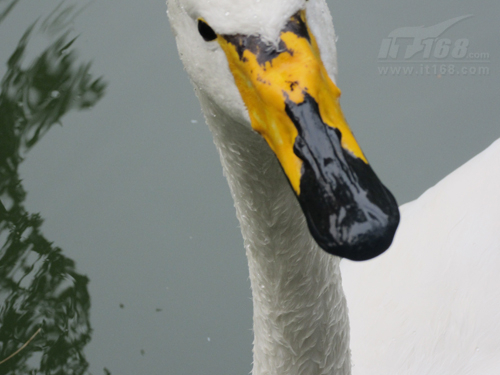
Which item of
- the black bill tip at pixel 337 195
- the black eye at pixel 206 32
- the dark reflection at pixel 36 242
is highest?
the black eye at pixel 206 32

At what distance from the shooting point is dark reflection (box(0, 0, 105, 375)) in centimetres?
435

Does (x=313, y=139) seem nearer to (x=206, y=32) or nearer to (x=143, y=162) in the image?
(x=206, y=32)

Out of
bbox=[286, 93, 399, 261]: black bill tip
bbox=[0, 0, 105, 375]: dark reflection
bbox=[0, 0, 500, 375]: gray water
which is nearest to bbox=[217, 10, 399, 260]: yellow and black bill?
bbox=[286, 93, 399, 261]: black bill tip

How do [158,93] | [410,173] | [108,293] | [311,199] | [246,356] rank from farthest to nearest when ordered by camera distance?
[158,93] < [410,173] < [108,293] < [246,356] < [311,199]

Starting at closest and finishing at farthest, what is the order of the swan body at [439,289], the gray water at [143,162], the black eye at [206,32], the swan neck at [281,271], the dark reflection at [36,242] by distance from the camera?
the black eye at [206,32]
the swan neck at [281,271]
the swan body at [439,289]
the dark reflection at [36,242]
the gray water at [143,162]

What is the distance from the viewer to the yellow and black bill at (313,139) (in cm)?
147

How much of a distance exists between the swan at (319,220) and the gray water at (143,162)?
111cm

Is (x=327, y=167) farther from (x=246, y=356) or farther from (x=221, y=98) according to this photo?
(x=246, y=356)

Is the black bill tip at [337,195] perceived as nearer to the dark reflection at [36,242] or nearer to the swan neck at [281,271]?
the swan neck at [281,271]

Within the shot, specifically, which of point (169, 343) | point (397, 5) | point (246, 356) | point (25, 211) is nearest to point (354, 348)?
point (246, 356)

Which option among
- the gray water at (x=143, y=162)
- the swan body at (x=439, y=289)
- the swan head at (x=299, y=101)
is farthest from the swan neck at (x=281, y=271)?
the gray water at (x=143, y=162)

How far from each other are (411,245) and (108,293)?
7.09 ft

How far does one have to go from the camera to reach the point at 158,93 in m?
5.52

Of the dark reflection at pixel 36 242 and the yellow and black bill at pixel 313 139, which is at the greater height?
the yellow and black bill at pixel 313 139
